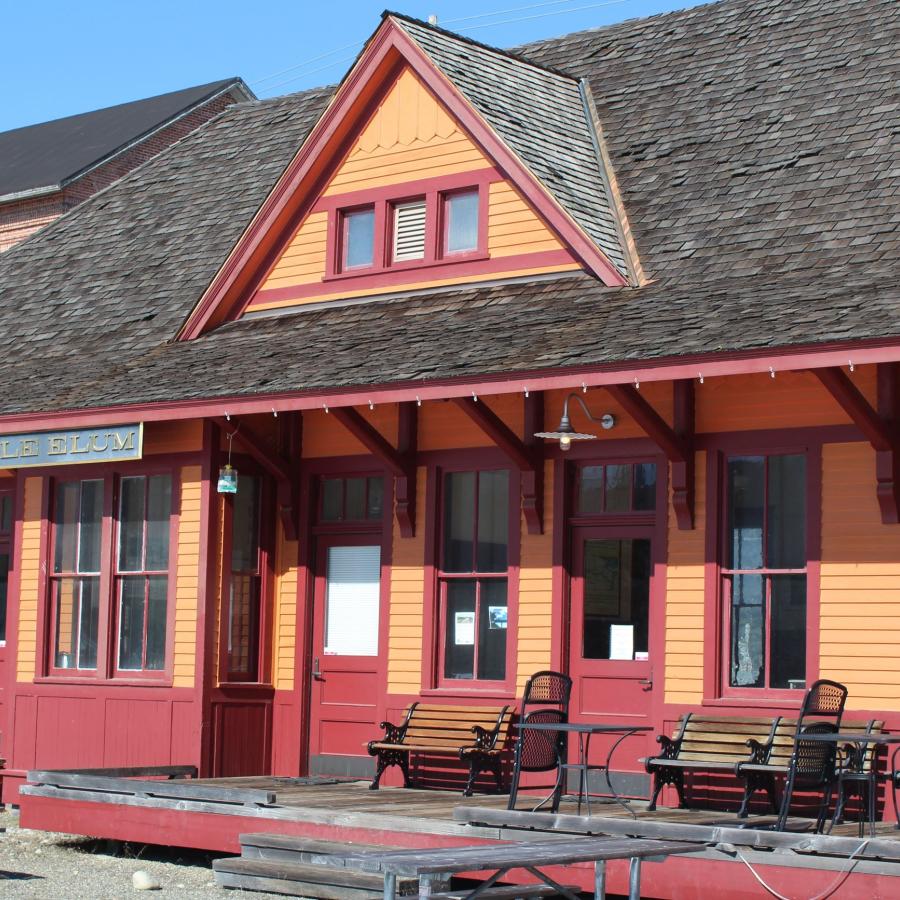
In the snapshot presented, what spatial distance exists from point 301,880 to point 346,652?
4089mm

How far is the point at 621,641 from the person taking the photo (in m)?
13.9

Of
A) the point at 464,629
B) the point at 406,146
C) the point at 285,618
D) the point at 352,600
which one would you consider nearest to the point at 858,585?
the point at 464,629

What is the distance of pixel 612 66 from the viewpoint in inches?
722

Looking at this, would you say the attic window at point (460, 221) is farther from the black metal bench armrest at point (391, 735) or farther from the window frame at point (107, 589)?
the black metal bench armrest at point (391, 735)

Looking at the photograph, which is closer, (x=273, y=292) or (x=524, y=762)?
(x=524, y=762)

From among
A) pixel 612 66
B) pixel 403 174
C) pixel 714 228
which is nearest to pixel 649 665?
pixel 714 228

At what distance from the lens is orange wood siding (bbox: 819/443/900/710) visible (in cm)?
1239

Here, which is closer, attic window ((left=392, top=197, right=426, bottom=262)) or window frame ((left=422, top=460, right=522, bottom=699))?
window frame ((left=422, top=460, right=522, bottom=699))

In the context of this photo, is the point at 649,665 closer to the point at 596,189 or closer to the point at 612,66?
the point at 596,189

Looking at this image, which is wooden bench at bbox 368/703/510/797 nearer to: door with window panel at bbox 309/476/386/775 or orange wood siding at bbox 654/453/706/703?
door with window panel at bbox 309/476/386/775

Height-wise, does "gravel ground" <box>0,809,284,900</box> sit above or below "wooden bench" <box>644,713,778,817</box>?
below

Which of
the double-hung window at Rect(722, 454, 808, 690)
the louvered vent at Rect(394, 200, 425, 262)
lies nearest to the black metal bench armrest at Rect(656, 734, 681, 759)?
the double-hung window at Rect(722, 454, 808, 690)

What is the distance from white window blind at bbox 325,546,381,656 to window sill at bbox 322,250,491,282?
2603mm

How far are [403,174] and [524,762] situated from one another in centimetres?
636
